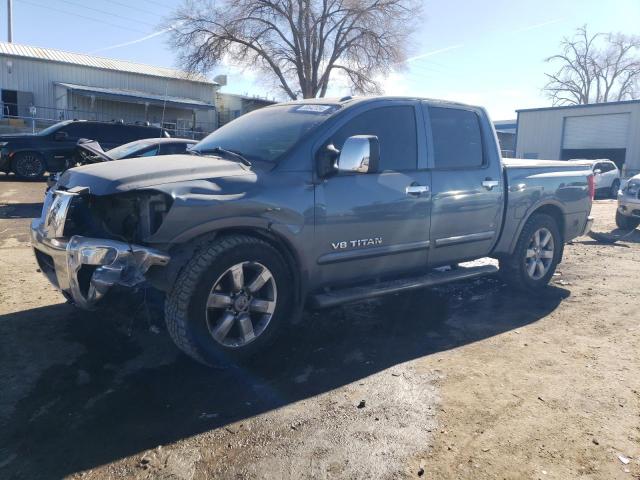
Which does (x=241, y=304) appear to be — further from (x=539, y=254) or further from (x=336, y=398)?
(x=539, y=254)

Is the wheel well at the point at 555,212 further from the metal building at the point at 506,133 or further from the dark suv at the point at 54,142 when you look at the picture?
the metal building at the point at 506,133

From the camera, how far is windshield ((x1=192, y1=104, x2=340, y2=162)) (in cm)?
390

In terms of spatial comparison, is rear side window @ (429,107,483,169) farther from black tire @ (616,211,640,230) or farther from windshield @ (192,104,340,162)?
black tire @ (616,211,640,230)

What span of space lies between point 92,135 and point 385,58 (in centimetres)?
2368

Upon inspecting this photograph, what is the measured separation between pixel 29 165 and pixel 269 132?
12.5m

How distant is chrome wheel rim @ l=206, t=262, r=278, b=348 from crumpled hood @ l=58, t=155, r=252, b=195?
2.17ft

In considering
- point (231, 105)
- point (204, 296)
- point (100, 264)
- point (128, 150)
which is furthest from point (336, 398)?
point (231, 105)

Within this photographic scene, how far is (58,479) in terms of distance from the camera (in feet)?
7.59

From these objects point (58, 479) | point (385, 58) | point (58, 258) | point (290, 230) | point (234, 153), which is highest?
point (385, 58)

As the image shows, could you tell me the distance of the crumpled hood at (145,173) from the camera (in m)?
3.26

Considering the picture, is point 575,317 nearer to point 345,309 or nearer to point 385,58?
point 345,309

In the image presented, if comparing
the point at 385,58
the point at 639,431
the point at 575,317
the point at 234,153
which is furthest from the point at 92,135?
the point at 385,58

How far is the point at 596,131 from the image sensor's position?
29.6 meters

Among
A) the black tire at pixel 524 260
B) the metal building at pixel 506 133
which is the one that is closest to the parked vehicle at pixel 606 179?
the black tire at pixel 524 260
